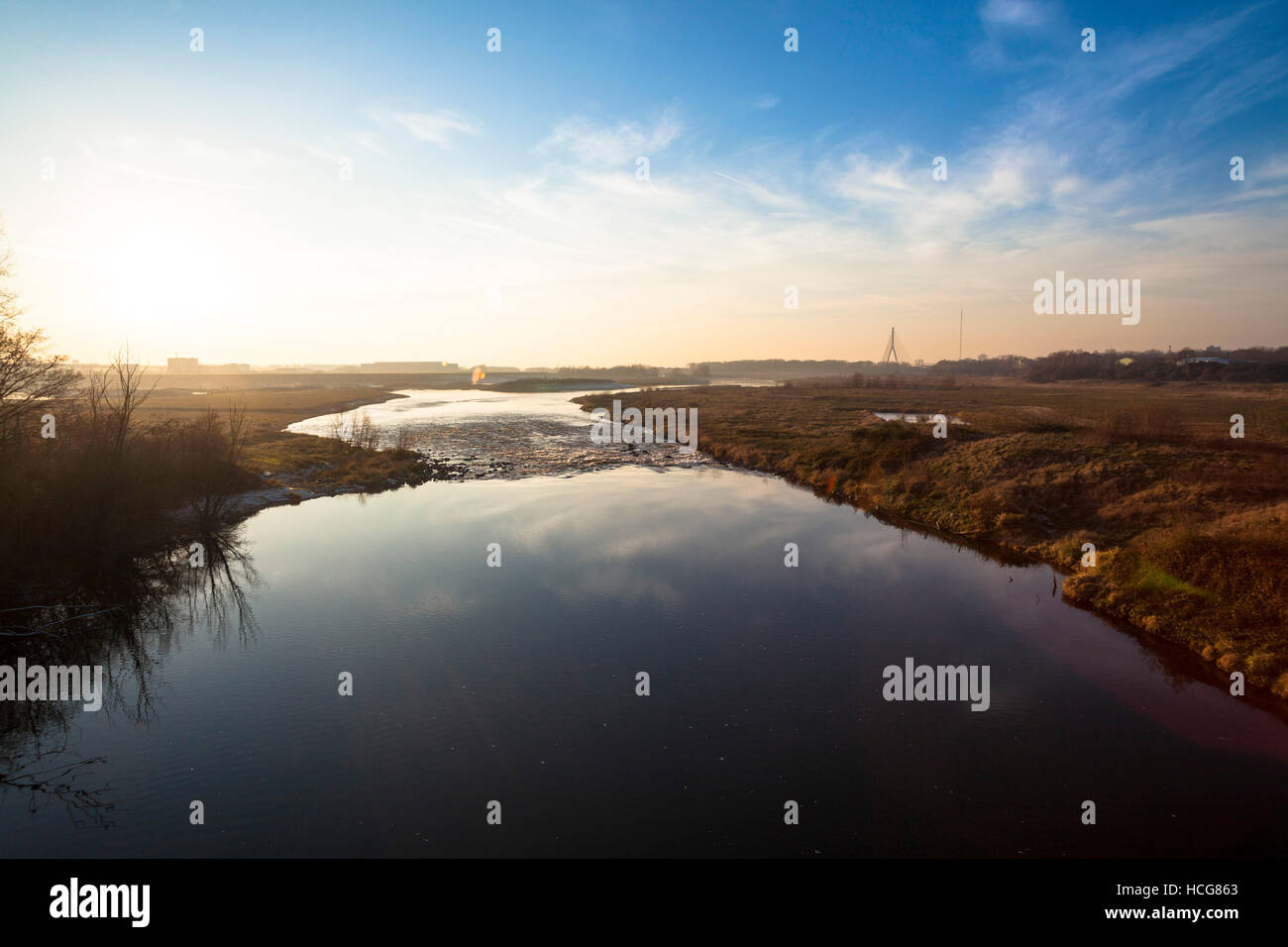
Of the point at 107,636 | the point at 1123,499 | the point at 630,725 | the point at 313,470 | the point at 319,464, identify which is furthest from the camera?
the point at 319,464

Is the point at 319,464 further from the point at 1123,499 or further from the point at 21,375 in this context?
the point at 1123,499

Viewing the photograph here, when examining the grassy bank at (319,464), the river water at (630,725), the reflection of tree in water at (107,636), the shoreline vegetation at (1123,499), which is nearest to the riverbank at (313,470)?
the grassy bank at (319,464)

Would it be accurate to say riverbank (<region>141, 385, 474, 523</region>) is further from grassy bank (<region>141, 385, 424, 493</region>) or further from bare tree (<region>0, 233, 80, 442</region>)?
bare tree (<region>0, 233, 80, 442</region>)

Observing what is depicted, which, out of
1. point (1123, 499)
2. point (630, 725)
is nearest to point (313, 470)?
point (630, 725)

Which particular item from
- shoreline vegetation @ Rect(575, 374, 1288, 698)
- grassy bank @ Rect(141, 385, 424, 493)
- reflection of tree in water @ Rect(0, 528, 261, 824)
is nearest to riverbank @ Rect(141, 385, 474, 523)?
grassy bank @ Rect(141, 385, 424, 493)

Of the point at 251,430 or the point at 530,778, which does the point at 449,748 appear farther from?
the point at 251,430
